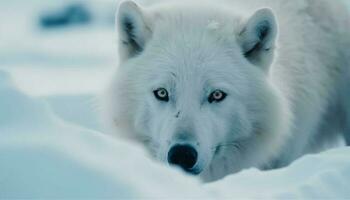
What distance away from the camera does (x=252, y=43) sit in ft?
14.9

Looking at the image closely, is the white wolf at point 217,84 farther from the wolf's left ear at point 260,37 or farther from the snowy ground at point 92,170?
the snowy ground at point 92,170

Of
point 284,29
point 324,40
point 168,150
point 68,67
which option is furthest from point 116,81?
point 68,67

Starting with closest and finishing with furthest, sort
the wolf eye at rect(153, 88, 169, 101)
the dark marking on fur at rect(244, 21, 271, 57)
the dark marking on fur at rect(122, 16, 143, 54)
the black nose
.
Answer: the black nose → the wolf eye at rect(153, 88, 169, 101) → the dark marking on fur at rect(244, 21, 271, 57) → the dark marking on fur at rect(122, 16, 143, 54)

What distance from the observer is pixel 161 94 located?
14.0 feet

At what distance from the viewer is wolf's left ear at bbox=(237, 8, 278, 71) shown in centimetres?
444

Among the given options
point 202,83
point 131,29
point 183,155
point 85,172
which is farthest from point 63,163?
point 131,29

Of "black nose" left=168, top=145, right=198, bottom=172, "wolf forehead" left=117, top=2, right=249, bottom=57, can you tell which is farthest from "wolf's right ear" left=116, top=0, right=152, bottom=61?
"black nose" left=168, top=145, right=198, bottom=172

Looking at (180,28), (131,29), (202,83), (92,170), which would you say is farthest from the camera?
(131,29)

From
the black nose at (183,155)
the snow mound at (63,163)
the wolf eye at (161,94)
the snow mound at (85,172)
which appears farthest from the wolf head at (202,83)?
the snow mound at (63,163)

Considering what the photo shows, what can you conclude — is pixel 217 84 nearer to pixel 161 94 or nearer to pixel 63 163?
pixel 161 94

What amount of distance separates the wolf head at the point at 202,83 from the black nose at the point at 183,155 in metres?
0.12

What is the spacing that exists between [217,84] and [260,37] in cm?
56

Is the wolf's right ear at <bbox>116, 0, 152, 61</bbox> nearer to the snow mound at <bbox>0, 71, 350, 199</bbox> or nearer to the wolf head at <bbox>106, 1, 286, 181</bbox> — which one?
the wolf head at <bbox>106, 1, 286, 181</bbox>

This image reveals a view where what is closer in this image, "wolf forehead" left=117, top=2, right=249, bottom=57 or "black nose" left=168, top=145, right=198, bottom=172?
"black nose" left=168, top=145, right=198, bottom=172
